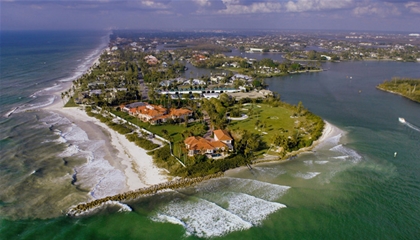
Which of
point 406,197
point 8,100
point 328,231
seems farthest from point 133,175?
point 8,100

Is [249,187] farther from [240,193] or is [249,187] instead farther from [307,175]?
[307,175]

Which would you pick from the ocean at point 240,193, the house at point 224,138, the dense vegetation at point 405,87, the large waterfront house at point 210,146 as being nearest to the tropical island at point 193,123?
the large waterfront house at point 210,146

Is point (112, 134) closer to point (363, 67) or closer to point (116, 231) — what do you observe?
point (116, 231)

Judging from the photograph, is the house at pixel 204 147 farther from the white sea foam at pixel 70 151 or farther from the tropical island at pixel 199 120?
the white sea foam at pixel 70 151

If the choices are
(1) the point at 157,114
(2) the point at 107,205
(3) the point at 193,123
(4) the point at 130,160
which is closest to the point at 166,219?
(2) the point at 107,205

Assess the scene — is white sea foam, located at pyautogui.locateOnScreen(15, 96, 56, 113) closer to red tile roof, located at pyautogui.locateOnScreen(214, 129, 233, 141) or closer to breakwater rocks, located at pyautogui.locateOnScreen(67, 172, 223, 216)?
breakwater rocks, located at pyautogui.locateOnScreen(67, 172, 223, 216)

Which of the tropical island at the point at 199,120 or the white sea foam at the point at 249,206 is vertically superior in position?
the tropical island at the point at 199,120
